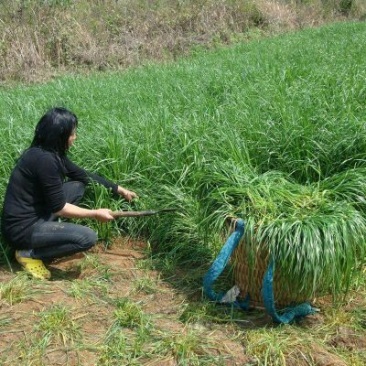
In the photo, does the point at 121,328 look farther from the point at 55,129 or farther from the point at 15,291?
the point at 55,129

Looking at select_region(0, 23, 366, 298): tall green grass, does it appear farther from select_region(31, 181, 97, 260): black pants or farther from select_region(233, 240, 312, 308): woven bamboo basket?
select_region(31, 181, 97, 260): black pants

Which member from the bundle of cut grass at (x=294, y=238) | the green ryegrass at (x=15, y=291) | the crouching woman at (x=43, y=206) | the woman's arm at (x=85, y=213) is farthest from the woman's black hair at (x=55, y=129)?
the bundle of cut grass at (x=294, y=238)

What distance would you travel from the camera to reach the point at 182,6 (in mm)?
15859

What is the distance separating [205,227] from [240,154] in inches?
36.1

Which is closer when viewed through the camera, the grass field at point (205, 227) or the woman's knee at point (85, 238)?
the grass field at point (205, 227)

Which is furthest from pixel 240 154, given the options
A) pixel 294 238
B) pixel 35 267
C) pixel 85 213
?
pixel 35 267

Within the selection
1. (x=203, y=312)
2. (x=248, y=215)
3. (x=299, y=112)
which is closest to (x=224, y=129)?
(x=299, y=112)

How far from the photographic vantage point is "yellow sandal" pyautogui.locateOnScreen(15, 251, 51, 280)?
359 centimetres

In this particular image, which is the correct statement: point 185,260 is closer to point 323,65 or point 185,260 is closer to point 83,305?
point 83,305

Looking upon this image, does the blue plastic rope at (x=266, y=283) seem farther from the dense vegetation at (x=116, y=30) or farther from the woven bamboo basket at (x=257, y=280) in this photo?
the dense vegetation at (x=116, y=30)

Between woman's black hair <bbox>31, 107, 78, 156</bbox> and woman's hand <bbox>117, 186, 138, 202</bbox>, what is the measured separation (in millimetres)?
682

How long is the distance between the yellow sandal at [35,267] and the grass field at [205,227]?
10 cm

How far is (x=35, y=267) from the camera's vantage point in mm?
3635

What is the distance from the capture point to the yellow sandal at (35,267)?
359 cm
